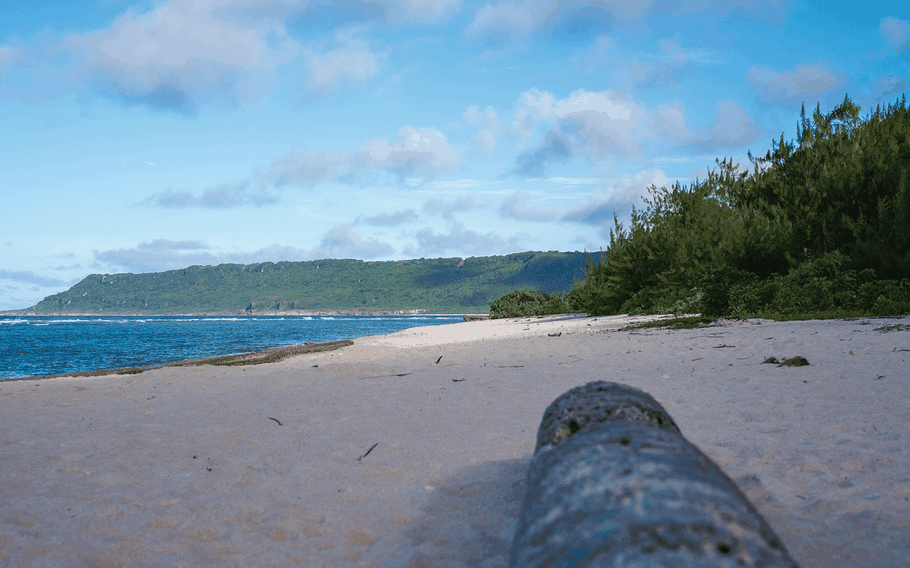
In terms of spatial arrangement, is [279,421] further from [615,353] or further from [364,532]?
[615,353]

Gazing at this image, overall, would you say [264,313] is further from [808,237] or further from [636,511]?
[636,511]

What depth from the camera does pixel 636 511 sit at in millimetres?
1396

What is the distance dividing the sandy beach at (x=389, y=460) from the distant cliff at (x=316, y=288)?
136m

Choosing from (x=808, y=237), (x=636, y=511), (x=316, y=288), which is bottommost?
(x=636, y=511)

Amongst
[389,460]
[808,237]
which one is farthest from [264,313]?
[389,460]

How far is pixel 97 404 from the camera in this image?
20.3 ft

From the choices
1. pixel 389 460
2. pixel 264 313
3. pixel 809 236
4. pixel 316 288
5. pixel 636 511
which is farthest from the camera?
pixel 316 288

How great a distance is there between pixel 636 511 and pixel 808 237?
16.3m

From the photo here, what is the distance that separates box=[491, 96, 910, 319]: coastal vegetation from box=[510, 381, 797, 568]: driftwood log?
11.5 metres

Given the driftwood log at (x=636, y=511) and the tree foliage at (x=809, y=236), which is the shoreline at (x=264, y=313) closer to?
the tree foliage at (x=809, y=236)

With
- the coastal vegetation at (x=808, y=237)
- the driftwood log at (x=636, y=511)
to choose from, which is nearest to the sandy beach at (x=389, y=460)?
the driftwood log at (x=636, y=511)

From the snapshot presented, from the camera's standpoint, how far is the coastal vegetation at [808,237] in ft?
39.8

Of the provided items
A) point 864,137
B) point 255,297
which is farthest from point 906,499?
point 255,297

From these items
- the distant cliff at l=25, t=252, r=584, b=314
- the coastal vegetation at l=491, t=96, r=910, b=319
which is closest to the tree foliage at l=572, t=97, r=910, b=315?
the coastal vegetation at l=491, t=96, r=910, b=319
